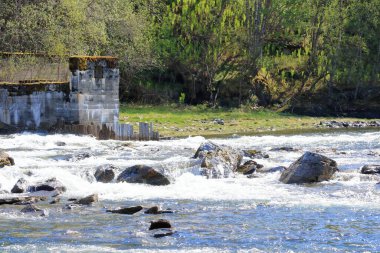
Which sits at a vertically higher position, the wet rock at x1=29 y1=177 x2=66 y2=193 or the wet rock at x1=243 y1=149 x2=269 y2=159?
the wet rock at x1=29 y1=177 x2=66 y2=193

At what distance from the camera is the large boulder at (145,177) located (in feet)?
78.4

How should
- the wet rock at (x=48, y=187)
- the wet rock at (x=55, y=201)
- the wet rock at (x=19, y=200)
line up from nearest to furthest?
the wet rock at (x=19, y=200)
the wet rock at (x=55, y=201)
the wet rock at (x=48, y=187)

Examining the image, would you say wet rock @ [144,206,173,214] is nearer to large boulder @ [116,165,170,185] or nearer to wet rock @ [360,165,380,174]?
large boulder @ [116,165,170,185]

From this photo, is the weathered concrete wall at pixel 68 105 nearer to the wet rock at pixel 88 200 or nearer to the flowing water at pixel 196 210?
the flowing water at pixel 196 210

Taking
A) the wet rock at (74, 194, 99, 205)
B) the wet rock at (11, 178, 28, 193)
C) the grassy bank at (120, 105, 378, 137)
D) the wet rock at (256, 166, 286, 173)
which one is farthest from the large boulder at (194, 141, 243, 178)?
the grassy bank at (120, 105, 378, 137)

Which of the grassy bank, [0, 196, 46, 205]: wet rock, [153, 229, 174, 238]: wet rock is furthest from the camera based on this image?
the grassy bank

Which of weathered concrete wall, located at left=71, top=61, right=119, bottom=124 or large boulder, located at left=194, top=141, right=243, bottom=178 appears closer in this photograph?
large boulder, located at left=194, top=141, right=243, bottom=178

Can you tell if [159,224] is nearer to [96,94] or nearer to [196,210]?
[196,210]

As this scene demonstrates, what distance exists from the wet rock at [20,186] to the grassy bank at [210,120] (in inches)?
644

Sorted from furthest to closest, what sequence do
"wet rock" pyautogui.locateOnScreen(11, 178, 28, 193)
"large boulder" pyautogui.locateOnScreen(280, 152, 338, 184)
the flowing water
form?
"large boulder" pyautogui.locateOnScreen(280, 152, 338, 184), "wet rock" pyautogui.locateOnScreen(11, 178, 28, 193), the flowing water

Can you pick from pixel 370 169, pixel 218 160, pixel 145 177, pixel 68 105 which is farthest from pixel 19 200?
pixel 68 105

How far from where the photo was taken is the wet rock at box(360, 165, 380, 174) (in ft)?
84.1

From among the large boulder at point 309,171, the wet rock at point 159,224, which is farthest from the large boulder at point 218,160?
the wet rock at point 159,224

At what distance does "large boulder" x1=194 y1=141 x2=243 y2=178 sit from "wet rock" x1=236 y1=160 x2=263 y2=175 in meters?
0.17
